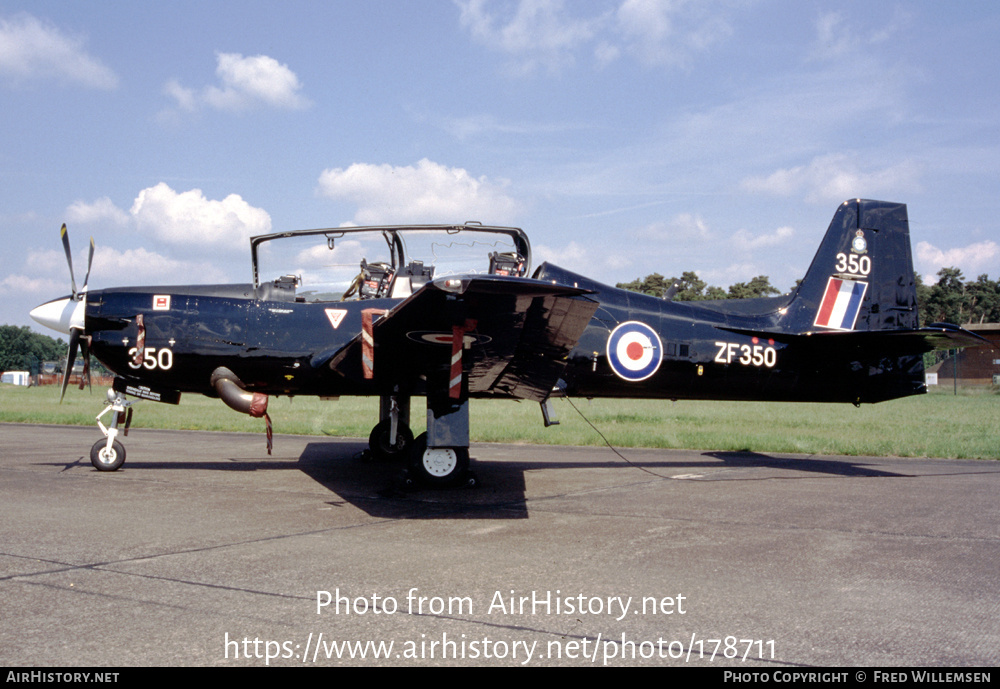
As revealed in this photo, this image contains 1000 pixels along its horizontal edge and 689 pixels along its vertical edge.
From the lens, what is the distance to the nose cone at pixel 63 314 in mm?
Result: 8648

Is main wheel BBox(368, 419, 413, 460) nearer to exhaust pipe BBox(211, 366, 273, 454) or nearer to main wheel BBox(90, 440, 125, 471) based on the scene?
exhaust pipe BBox(211, 366, 273, 454)

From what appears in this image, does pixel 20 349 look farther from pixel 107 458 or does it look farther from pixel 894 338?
pixel 894 338

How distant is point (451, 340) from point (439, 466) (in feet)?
5.38

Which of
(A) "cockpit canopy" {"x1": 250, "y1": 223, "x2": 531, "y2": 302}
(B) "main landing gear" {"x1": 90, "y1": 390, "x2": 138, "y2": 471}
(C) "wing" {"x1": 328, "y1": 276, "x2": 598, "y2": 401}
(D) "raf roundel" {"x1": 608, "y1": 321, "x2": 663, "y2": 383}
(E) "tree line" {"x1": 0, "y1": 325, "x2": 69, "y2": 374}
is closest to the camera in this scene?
(C) "wing" {"x1": 328, "y1": 276, "x2": 598, "y2": 401}

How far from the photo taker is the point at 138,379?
880 centimetres

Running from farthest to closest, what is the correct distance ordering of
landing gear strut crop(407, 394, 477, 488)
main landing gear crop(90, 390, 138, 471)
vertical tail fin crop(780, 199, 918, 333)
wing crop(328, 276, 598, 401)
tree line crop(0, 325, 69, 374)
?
tree line crop(0, 325, 69, 374), vertical tail fin crop(780, 199, 918, 333), main landing gear crop(90, 390, 138, 471), landing gear strut crop(407, 394, 477, 488), wing crop(328, 276, 598, 401)

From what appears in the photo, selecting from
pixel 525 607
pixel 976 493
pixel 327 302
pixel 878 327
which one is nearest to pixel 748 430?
pixel 878 327

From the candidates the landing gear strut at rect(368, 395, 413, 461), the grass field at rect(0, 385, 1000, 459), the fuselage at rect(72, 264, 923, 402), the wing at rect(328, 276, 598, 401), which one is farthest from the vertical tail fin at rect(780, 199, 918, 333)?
the landing gear strut at rect(368, 395, 413, 461)

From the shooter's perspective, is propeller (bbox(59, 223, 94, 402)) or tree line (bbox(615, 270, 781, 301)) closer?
propeller (bbox(59, 223, 94, 402))

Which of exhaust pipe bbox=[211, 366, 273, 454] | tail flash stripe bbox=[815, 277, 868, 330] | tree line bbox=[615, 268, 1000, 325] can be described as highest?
tree line bbox=[615, 268, 1000, 325]

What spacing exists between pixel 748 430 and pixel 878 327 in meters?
8.17

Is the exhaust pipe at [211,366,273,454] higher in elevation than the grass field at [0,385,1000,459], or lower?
higher

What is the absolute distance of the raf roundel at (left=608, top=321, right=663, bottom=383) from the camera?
9.20 m
